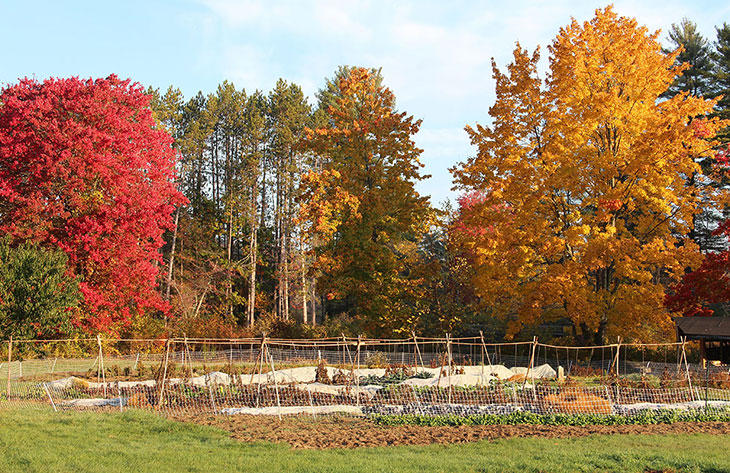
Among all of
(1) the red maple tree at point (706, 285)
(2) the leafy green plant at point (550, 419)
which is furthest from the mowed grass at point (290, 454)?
(1) the red maple tree at point (706, 285)

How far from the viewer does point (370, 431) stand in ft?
36.7

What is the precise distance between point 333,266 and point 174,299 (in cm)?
1274

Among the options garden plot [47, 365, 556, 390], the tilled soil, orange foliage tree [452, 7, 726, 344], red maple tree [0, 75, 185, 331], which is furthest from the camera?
red maple tree [0, 75, 185, 331]

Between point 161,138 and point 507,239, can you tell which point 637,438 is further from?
point 161,138

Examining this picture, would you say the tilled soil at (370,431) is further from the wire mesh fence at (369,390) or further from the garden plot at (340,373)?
the garden plot at (340,373)

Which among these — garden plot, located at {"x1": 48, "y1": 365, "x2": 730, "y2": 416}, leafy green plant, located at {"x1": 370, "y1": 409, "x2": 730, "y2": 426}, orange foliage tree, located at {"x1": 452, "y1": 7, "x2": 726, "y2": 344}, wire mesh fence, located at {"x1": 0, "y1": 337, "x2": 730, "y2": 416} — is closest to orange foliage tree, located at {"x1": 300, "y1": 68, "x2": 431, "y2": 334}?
orange foliage tree, located at {"x1": 452, "y1": 7, "x2": 726, "y2": 344}

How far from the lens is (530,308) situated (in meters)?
20.8

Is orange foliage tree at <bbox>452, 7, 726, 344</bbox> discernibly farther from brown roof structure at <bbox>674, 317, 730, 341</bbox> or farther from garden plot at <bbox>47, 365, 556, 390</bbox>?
garden plot at <bbox>47, 365, 556, 390</bbox>

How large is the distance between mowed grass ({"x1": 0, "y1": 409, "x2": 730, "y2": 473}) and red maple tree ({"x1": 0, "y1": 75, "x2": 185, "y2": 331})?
14625 mm

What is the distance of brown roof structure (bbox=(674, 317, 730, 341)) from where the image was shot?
18.1 m

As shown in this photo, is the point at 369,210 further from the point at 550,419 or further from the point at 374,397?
the point at 550,419

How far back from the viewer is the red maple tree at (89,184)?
79.0ft

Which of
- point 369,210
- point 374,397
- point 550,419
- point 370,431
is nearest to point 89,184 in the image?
point 369,210

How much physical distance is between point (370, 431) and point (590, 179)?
13.9 m
